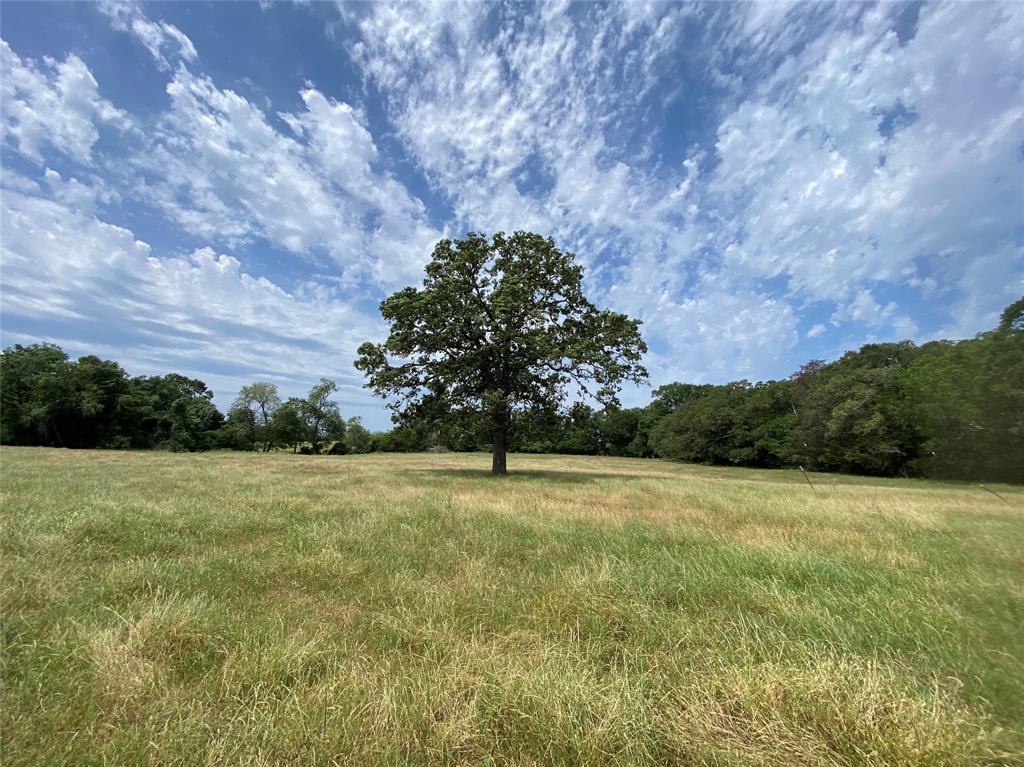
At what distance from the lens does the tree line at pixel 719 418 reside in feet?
102

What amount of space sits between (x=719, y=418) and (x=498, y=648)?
7220 centimetres

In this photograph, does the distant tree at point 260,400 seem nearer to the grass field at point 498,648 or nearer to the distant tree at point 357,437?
the distant tree at point 357,437

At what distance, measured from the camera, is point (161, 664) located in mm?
3482

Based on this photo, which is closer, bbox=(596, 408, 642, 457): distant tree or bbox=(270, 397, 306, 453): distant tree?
bbox=(270, 397, 306, 453): distant tree

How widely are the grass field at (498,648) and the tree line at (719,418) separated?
16.2 meters

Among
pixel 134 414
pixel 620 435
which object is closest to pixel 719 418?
pixel 620 435

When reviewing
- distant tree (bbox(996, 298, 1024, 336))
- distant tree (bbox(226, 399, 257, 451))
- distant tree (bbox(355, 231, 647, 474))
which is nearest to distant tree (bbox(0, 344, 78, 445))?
distant tree (bbox(226, 399, 257, 451))

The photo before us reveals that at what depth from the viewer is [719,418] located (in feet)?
224

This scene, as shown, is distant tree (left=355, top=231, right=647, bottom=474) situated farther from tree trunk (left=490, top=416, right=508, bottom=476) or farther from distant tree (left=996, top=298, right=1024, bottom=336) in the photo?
distant tree (left=996, top=298, right=1024, bottom=336)

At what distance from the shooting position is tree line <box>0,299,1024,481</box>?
102 feet

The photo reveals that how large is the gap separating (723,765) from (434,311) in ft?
72.2

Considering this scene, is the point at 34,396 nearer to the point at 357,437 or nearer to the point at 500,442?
the point at 357,437

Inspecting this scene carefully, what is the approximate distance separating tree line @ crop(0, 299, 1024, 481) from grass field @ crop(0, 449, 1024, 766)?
53.3 ft

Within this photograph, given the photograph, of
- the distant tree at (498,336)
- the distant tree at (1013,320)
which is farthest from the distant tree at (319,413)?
the distant tree at (1013,320)
